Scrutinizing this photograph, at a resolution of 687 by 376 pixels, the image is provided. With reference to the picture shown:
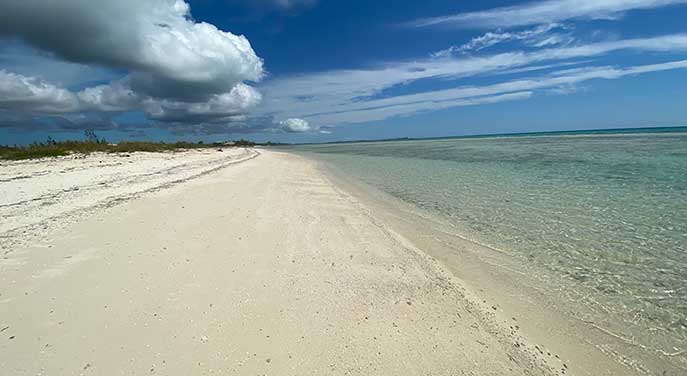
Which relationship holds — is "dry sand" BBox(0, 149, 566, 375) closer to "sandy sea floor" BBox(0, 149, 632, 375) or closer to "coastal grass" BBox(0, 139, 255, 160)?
"sandy sea floor" BBox(0, 149, 632, 375)

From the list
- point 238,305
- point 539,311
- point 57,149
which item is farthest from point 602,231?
point 57,149

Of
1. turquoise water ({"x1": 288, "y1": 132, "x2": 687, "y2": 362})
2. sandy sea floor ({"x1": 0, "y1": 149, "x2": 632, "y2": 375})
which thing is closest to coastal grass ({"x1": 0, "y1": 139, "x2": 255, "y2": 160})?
sandy sea floor ({"x1": 0, "y1": 149, "x2": 632, "y2": 375})

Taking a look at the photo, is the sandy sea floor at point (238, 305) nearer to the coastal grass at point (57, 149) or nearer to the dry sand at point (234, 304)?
the dry sand at point (234, 304)

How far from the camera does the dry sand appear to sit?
2.98 metres

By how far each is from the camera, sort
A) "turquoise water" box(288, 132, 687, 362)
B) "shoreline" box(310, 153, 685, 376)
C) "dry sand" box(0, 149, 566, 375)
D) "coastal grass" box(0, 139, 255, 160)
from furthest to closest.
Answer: "coastal grass" box(0, 139, 255, 160)
"turquoise water" box(288, 132, 687, 362)
"shoreline" box(310, 153, 685, 376)
"dry sand" box(0, 149, 566, 375)

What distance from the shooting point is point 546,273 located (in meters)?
5.36

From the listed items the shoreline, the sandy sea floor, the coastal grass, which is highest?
the coastal grass

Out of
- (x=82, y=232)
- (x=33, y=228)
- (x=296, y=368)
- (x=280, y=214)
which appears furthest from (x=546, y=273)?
(x=33, y=228)

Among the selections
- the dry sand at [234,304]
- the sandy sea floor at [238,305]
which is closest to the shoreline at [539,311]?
the sandy sea floor at [238,305]

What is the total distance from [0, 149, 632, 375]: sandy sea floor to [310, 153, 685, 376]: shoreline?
12cm

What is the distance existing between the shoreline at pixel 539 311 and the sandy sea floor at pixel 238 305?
12 cm

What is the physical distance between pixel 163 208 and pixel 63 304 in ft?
17.7

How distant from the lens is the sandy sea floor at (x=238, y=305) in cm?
298

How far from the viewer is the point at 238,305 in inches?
154
